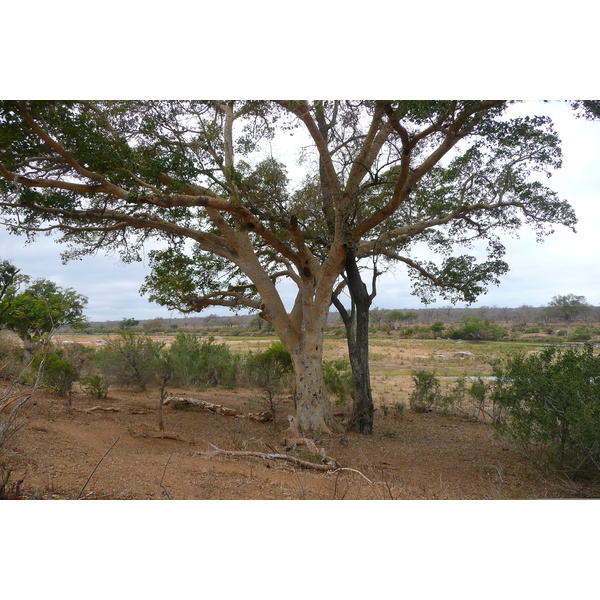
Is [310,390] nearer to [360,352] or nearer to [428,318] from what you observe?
[360,352]

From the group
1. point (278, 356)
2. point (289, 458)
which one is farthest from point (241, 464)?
point (278, 356)

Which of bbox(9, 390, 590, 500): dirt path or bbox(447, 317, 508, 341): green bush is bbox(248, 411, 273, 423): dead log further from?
bbox(447, 317, 508, 341): green bush

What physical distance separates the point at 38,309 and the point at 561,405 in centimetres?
922

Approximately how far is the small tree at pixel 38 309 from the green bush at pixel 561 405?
765 cm

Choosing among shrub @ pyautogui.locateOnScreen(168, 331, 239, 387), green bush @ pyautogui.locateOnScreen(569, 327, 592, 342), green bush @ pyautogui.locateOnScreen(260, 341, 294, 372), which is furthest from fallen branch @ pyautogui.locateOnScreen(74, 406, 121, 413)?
green bush @ pyautogui.locateOnScreen(569, 327, 592, 342)

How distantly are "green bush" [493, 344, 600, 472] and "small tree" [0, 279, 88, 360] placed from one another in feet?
25.1

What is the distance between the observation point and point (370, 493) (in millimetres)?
4113

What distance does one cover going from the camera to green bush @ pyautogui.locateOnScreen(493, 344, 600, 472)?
423cm

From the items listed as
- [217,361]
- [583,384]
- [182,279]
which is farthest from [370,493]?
[217,361]

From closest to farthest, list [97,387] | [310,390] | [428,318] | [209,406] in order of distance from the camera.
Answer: [310,390] → [209,406] → [97,387] → [428,318]

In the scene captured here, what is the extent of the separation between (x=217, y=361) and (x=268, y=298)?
21.8 ft

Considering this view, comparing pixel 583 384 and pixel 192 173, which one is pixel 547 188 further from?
pixel 192 173

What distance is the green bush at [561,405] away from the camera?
423 centimetres

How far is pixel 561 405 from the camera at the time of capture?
4.49m
